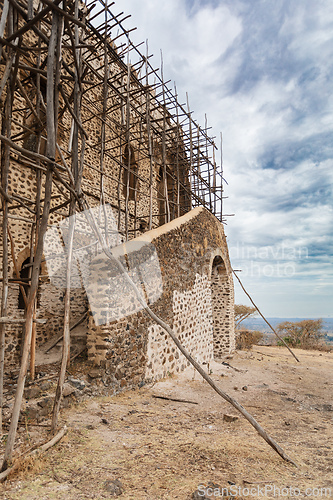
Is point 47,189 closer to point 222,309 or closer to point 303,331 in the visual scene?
point 222,309

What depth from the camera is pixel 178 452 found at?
3.08 m

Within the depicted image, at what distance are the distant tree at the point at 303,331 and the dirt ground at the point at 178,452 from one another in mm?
16295

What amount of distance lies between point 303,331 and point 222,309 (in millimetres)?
13220

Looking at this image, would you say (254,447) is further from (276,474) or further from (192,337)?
(192,337)

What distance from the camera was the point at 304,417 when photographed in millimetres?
4719

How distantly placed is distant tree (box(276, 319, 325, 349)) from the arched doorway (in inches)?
446

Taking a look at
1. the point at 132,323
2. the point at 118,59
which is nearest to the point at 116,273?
the point at 132,323

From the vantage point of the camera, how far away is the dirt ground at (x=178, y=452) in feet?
7.86

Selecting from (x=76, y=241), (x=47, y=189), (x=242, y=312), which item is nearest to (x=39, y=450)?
(x=47, y=189)

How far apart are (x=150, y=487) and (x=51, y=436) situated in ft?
4.22

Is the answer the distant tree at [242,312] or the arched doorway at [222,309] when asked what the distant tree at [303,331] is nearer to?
the distant tree at [242,312]

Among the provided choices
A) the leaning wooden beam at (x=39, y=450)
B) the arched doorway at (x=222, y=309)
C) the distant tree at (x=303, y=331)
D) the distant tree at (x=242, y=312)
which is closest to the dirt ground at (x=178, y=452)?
the leaning wooden beam at (x=39, y=450)

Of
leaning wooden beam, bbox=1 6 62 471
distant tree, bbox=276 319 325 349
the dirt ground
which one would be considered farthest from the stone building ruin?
distant tree, bbox=276 319 325 349

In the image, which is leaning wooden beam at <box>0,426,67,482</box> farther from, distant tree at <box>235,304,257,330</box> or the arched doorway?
distant tree at <box>235,304,257,330</box>
